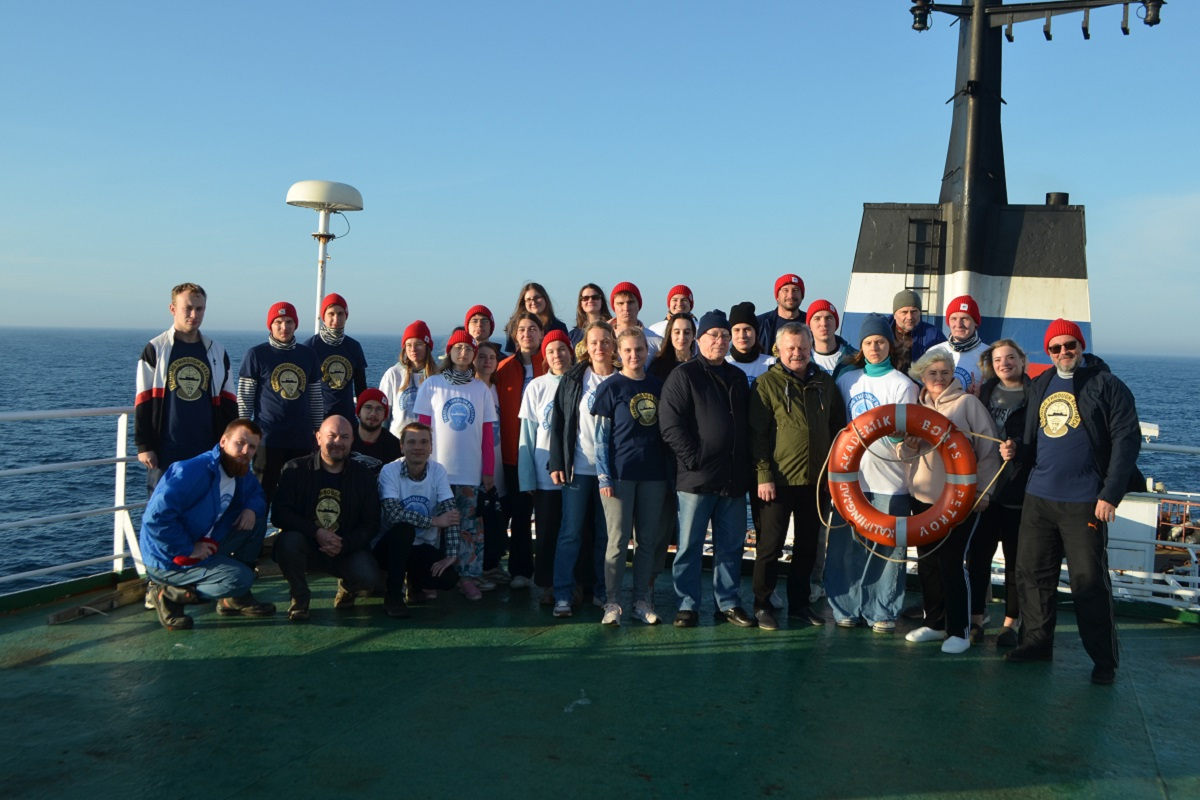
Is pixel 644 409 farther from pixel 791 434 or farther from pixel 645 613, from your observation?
pixel 645 613

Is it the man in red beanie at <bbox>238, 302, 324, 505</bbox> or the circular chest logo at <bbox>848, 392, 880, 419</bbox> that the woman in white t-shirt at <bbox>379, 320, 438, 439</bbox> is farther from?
the circular chest logo at <bbox>848, 392, 880, 419</bbox>

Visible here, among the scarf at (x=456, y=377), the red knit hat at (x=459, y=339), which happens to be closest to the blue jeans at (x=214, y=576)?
the scarf at (x=456, y=377)

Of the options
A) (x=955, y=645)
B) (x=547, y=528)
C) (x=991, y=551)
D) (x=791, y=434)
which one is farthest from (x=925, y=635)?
(x=547, y=528)

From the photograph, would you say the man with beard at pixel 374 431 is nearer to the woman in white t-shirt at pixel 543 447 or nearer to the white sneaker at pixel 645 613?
the woman in white t-shirt at pixel 543 447

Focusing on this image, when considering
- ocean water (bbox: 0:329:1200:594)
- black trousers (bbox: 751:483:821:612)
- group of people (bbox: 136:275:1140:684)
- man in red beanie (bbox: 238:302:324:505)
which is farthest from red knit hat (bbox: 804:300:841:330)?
ocean water (bbox: 0:329:1200:594)

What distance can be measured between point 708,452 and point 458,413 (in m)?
1.48

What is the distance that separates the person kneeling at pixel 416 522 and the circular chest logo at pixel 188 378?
1.06 m

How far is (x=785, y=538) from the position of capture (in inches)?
194

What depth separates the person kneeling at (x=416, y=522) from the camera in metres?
5.00

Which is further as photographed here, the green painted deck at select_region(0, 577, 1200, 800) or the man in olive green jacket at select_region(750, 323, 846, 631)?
the man in olive green jacket at select_region(750, 323, 846, 631)

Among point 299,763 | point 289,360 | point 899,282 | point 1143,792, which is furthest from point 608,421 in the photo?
point 899,282

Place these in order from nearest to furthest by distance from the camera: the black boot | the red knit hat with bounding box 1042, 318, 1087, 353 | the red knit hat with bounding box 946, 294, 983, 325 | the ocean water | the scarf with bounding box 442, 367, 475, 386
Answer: the red knit hat with bounding box 1042, 318, 1087, 353, the black boot, the red knit hat with bounding box 946, 294, 983, 325, the scarf with bounding box 442, 367, 475, 386, the ocean water

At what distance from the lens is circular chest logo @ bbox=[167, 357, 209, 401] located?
4949mm

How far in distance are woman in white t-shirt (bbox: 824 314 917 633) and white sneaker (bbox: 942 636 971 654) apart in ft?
1.10
